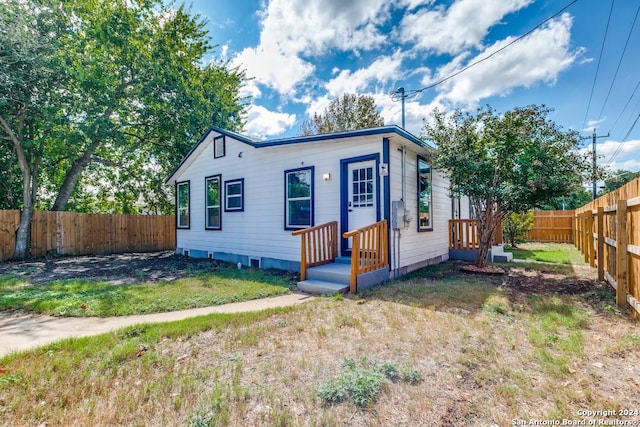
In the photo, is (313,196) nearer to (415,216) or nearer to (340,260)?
(340,260)

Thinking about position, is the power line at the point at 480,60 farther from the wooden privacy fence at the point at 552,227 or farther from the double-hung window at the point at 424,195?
the wooden privacy fence at the point at 552,227

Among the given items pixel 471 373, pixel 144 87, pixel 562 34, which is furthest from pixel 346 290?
pixel 144 87

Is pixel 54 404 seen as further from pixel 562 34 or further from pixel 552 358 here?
pixel 562 34

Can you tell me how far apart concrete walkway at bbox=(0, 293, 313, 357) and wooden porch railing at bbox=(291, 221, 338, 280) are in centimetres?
161

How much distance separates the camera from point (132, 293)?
18.2ft

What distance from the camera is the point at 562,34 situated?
841 centimetres

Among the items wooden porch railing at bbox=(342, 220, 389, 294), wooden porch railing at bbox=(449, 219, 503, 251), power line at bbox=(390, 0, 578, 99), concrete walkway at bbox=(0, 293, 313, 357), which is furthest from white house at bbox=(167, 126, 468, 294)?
power line at bbox=(390, 0, 578, 99)

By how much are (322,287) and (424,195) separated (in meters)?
4.15

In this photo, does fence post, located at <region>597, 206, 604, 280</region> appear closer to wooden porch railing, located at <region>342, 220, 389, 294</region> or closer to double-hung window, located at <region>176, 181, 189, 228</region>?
wooden porch railing, located at <region>342, 220, 389, 294</region>

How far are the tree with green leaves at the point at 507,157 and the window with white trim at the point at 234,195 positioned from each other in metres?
5.67

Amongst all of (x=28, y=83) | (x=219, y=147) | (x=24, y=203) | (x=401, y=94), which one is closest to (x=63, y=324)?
(x=219, y=147)

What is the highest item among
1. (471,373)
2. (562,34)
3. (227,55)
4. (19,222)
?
(227,55)

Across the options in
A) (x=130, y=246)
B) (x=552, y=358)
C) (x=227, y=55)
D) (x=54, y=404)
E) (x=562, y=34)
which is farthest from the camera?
(x=227, y=55)

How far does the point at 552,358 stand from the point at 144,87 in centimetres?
1378
